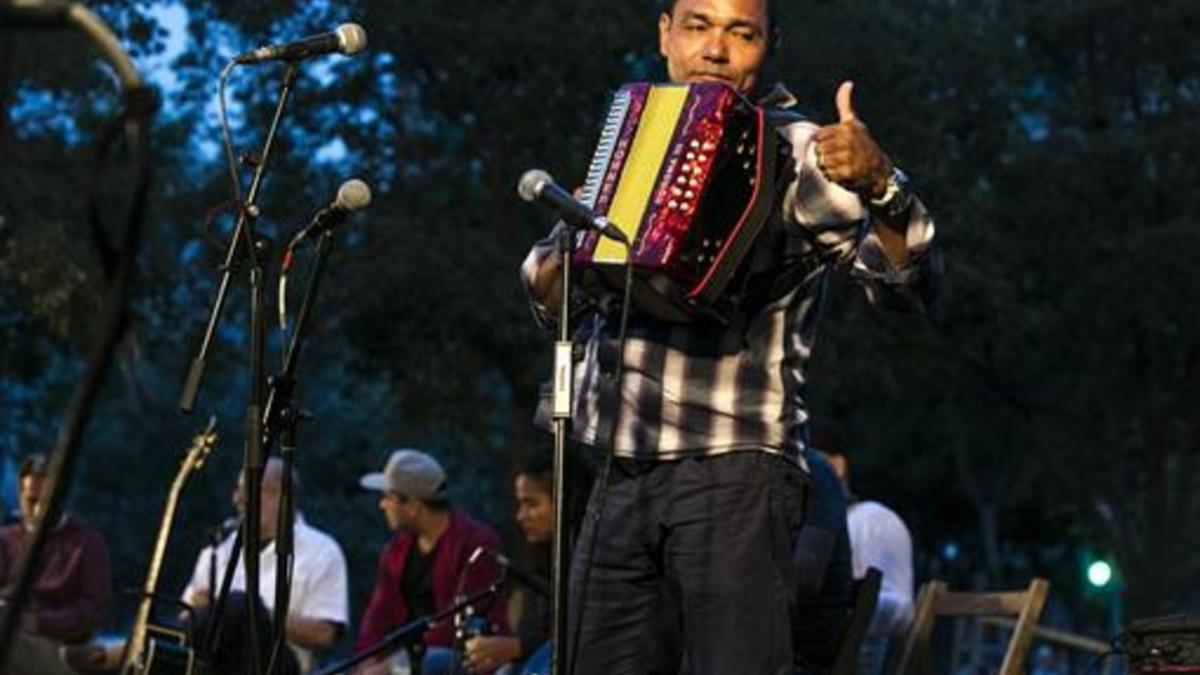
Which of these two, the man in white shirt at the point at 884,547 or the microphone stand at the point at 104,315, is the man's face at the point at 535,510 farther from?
the microphone stand at the point at 104,315

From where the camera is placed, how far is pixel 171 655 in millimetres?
7473

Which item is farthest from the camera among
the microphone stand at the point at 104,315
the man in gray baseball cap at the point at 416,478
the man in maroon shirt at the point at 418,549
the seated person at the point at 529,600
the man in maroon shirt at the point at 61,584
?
the man in maroon shirt at the point at 61,584

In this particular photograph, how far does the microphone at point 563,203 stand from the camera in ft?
13.6

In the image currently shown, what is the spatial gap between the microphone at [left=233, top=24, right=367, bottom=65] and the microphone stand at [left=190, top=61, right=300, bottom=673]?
0.31 ft

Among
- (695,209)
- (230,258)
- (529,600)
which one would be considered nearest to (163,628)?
(529,600)

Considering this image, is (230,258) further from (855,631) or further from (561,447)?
(855,631)

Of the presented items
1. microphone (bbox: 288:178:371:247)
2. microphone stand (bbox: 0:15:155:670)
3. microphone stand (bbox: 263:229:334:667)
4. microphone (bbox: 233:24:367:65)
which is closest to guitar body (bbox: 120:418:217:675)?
microphone stand (bbox: 263:229:334:667)

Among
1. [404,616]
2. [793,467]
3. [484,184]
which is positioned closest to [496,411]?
[484,184]

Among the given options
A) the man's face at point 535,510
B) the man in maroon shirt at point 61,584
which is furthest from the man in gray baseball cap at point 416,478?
the man in maroon shirt at point 61,584

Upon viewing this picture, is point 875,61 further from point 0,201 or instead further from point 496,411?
point 0,201

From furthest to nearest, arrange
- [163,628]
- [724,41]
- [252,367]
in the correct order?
1. [163,628]
2. [252,367]
3. [724,41]

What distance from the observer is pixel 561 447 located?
4180 mm

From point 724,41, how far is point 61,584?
6.96 m

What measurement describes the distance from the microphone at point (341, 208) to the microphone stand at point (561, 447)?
2.54 ft
